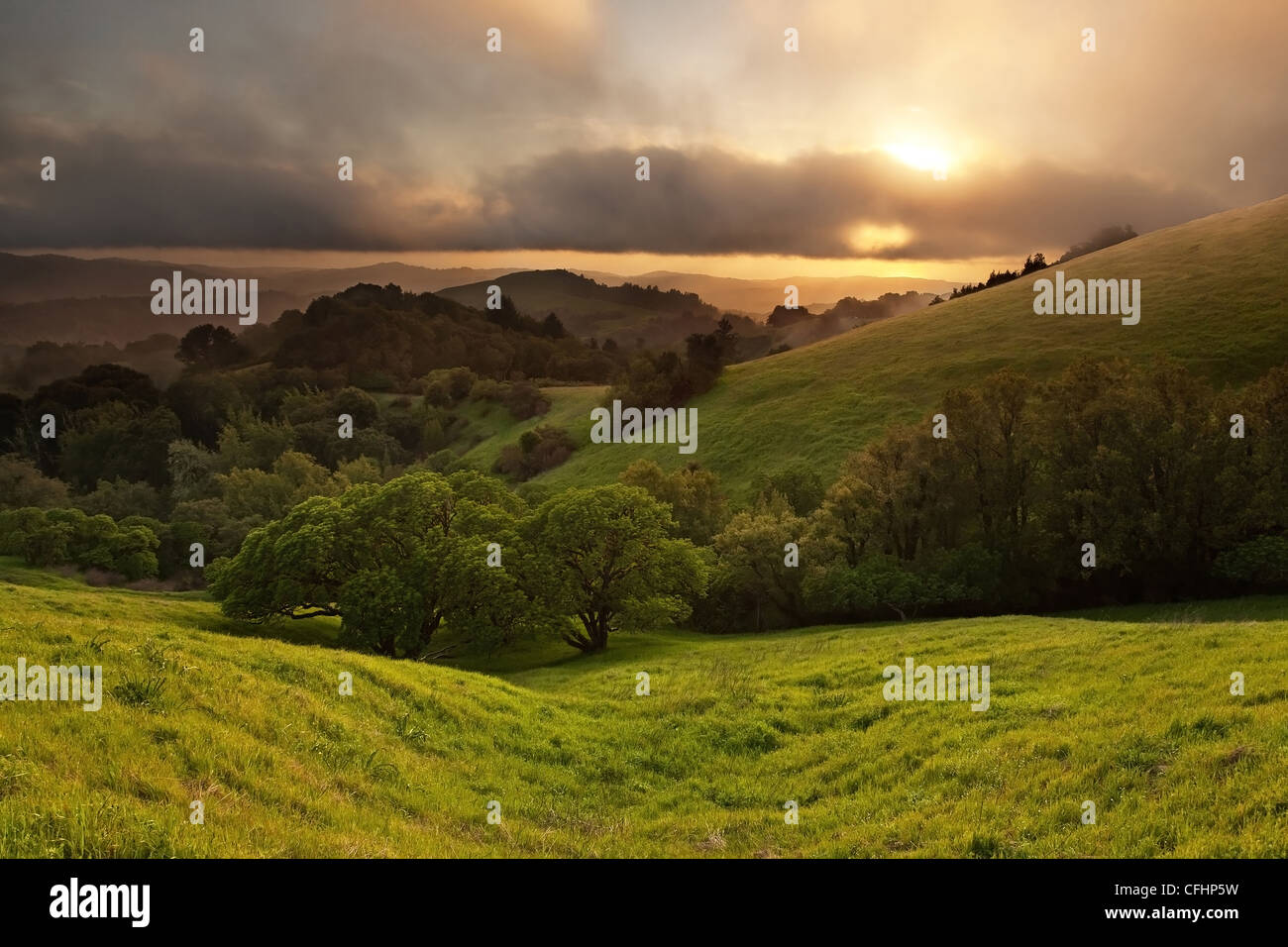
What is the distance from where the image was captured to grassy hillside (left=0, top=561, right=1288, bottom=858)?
32.9 feet

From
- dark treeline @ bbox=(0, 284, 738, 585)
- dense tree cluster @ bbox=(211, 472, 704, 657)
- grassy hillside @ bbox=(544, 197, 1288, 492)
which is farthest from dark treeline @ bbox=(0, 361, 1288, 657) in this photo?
grassy hillside @ bbox=(544, 197, 1288, 492)

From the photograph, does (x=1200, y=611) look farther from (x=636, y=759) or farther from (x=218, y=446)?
(x=218, y=446)

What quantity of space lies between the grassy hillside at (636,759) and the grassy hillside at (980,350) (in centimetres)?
7270

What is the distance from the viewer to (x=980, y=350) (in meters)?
112

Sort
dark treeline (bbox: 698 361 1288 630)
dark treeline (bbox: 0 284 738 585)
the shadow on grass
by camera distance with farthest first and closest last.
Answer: dark treeline (bbox: 0 284 738 585) < dark treeline (bbox: 698 361 1288 630) < the shadow on grass

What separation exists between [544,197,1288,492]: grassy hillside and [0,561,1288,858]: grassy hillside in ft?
239

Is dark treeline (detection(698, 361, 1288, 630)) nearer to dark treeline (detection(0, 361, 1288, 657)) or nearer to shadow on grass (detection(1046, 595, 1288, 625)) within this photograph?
dark treeline (detection(0, 361, 1288, 657))

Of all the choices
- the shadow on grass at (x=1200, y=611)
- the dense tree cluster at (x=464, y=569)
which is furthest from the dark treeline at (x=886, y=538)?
the shadow on grass at (x=1200, y=611)

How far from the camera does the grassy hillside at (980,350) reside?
3814 inches

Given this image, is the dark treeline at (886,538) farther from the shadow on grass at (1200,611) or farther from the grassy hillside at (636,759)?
the grassy hillside at (636,759)

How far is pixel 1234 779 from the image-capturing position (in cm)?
1154
